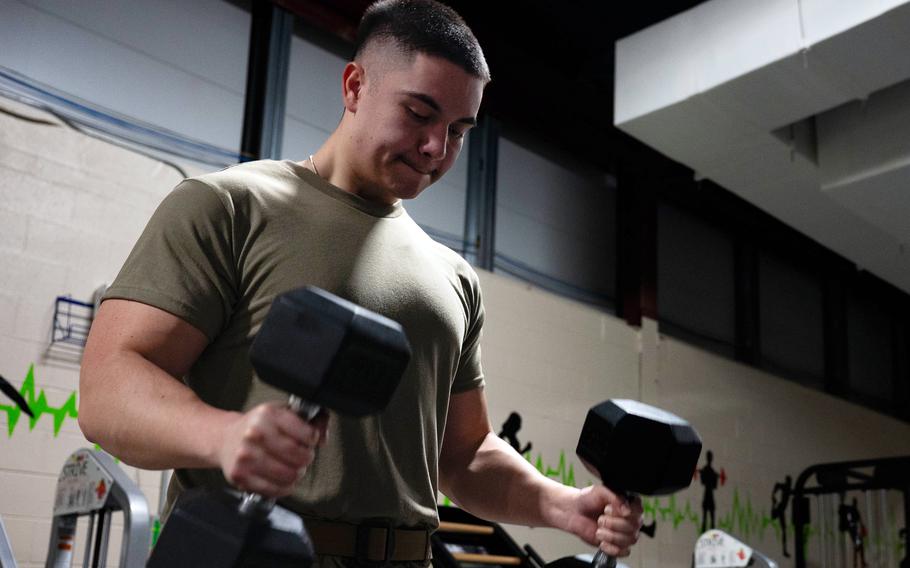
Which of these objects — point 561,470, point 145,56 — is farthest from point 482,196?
point 145,56

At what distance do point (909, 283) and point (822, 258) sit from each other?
4.99 feet

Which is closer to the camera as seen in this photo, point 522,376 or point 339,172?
point 339,172

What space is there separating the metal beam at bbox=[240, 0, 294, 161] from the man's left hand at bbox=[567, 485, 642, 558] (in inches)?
122

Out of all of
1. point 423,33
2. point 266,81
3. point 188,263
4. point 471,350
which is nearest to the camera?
point 188,263

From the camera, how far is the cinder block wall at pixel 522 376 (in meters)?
3.17

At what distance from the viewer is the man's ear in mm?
1387

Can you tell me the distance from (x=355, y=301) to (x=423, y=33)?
1.36 ft

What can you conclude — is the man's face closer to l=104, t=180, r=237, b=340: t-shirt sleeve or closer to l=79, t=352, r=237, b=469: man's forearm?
l=104, t=180, r=237, b=340: t-shirt sleeve

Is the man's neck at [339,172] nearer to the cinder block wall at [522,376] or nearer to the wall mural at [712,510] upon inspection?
the cinder block wall at [522,376]

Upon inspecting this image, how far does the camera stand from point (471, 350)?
1.48 m

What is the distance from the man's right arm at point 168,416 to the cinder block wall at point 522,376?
0.49 metres

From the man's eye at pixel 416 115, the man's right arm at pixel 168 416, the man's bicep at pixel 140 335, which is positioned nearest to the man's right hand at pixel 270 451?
the man's right arm at pixel 168 416

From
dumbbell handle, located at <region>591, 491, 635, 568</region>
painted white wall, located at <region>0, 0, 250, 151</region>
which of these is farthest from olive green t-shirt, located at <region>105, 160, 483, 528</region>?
painted white wall, located at <region>0, 0, 250, 151</region>

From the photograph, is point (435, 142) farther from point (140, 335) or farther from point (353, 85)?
point (140, 335)
